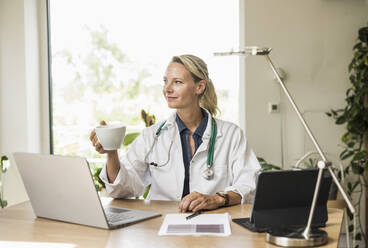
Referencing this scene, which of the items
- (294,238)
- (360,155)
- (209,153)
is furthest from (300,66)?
(294,238)

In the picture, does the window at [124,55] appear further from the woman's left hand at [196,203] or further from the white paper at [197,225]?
the white paper at [197,225]

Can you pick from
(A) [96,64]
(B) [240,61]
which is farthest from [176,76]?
(A) [96,64]

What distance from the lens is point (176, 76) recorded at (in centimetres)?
219

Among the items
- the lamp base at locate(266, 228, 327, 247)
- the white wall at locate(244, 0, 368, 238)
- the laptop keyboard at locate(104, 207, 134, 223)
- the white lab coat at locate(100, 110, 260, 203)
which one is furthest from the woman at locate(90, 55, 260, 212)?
the white wall at locate(244, 0, 368, 238)

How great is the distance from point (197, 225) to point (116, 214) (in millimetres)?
342

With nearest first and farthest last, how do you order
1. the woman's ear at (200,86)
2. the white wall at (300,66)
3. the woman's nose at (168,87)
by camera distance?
the woman's nose at (168,87)
the woman's ear at (200,86)
the white wall at (300,66)

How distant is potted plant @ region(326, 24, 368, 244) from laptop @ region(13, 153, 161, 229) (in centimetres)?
204

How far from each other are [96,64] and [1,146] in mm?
1104

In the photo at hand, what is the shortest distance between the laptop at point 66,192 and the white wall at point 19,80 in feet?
7.60

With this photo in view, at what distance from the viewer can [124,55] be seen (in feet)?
12.3

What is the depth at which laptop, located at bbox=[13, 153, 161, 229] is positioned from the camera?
1.39 m

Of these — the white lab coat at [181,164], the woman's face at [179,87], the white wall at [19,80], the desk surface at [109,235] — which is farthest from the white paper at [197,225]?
the white wall at [19,80]

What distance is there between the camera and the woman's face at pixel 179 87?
7.10 ft

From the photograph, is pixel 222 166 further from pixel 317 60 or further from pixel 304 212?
pixel 317 60
